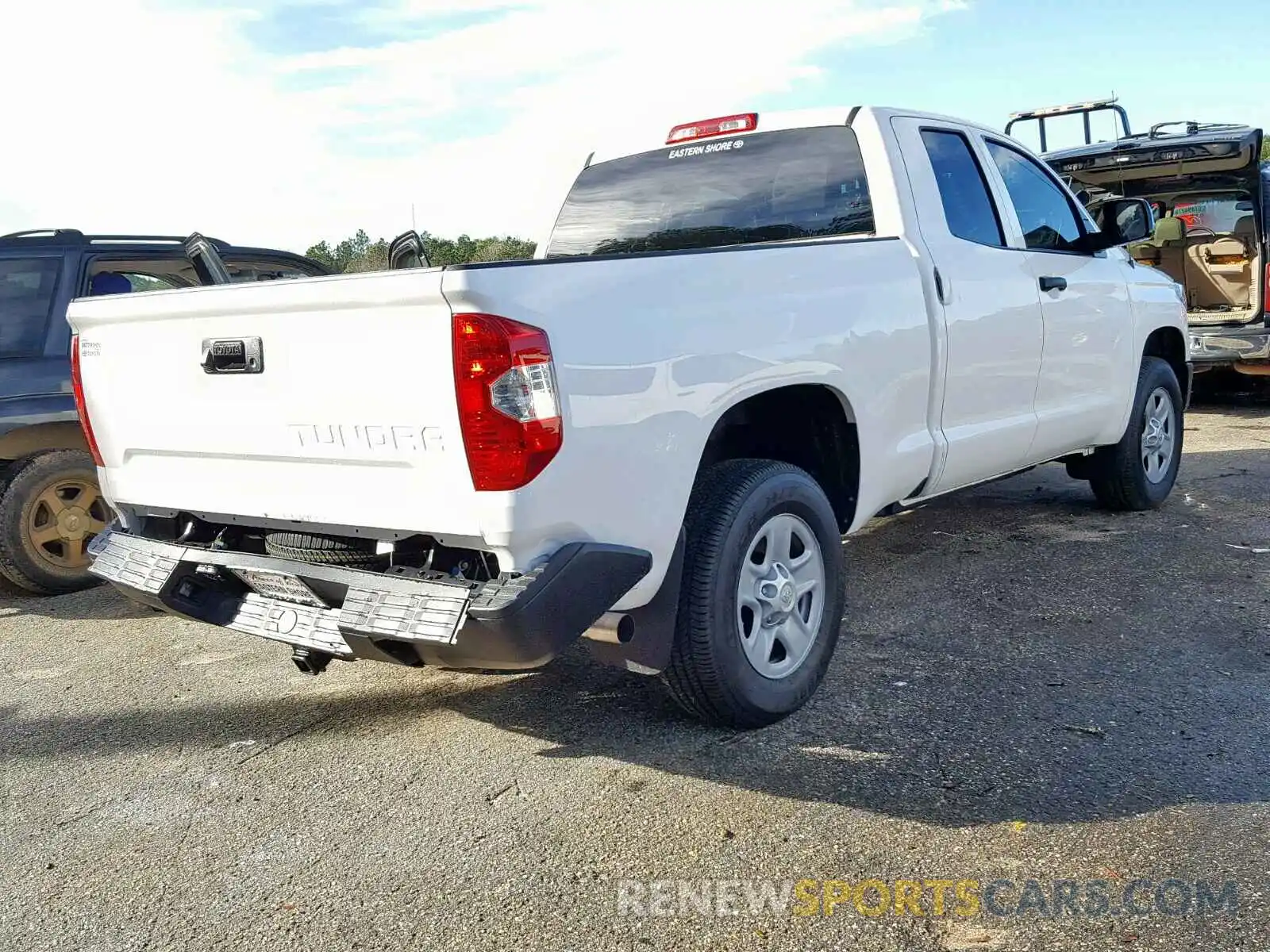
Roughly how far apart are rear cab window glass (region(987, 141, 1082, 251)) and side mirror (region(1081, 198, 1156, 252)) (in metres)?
0.11

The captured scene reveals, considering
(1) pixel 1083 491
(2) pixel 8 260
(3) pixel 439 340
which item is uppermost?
(2) pixel 8 260

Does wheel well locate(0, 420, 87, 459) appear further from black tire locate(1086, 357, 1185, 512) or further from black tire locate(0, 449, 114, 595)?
black tire locate(1086, 357, 1185, 512)

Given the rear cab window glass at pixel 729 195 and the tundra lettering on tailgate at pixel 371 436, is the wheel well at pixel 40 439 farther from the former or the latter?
the tundra lettering on tailgate at pixel 371 436

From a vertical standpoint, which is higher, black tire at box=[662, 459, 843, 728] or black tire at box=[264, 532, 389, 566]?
black tire at box=[264, 532, 389, 566]

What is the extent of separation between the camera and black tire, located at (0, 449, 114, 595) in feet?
18.2

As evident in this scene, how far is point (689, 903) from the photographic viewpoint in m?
2.72

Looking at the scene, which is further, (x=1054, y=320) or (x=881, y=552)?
(x=881, y=552)

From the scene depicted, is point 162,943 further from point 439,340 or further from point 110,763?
point 439,340

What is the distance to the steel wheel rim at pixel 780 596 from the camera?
142 inches

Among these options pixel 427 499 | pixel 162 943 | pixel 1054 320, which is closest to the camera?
pixel 162 943

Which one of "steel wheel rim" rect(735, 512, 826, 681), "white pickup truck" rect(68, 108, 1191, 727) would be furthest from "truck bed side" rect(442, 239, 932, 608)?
"steel wheel rim" rect(735, 512, 826, 681)

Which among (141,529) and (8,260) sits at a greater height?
(8,260)

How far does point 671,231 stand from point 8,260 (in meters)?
3.33

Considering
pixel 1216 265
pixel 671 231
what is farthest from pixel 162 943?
pixel 1216 265
